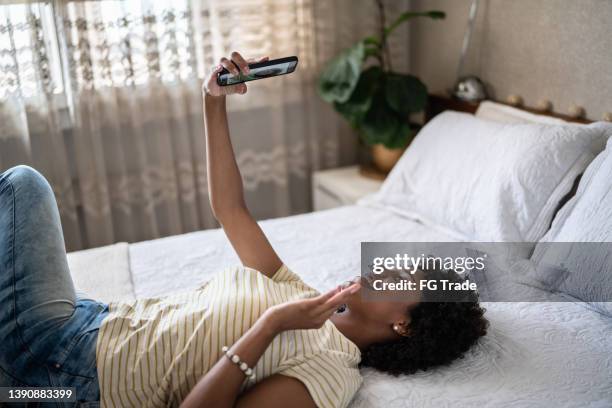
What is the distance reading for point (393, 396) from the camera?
130 centimetres

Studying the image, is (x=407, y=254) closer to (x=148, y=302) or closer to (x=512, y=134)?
(x=512, y=134)

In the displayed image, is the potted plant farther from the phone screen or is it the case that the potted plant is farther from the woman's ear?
the woman's ear

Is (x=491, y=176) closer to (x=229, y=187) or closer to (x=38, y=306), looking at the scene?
(x=229, y=187)

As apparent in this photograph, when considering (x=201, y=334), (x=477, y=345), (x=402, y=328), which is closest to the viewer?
(x=201, y=334)

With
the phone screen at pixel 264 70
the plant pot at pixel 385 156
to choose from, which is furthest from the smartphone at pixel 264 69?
the plant pot at pixel 385 156

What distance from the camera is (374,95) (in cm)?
275

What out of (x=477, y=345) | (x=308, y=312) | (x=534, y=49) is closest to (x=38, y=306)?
(x=308, y=312)

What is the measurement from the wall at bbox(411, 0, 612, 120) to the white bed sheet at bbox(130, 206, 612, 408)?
74 centimetres

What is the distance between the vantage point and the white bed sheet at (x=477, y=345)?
1296 millimetres

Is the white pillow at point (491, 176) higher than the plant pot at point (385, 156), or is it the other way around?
the white pillow at point (491, 176)

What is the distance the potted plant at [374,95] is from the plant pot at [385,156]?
0.05m

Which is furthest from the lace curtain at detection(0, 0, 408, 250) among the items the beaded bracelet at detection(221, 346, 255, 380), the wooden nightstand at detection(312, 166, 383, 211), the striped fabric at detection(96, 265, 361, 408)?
the beaded bracelet at detection(221, 346, 255, 380)

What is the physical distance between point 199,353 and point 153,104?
5.81 ft

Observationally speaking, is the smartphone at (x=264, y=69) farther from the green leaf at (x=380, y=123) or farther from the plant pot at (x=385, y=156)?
the plant pot at (x=385, y=156)
